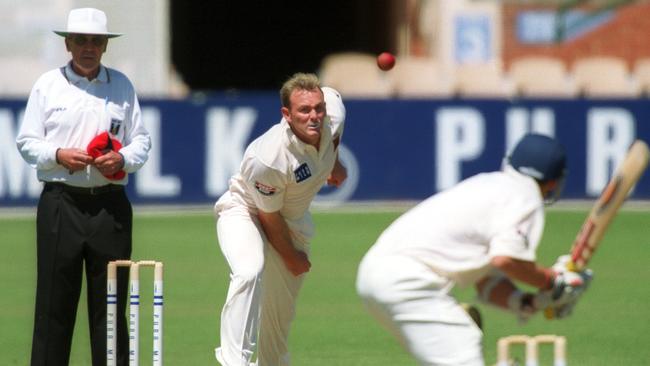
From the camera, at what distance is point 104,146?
22.3 ft

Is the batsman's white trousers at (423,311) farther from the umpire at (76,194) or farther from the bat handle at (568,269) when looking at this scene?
the umpire at (76,194)

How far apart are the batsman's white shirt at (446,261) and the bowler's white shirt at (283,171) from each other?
138 centimetres

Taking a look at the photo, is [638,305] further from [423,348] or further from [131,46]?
[131,46]

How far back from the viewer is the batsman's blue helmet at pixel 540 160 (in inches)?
213

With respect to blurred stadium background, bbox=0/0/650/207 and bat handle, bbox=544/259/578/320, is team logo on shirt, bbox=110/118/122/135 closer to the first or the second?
bat handle, bbox=544/259/578/320

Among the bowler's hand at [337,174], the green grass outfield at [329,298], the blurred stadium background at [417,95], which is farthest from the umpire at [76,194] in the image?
the blurred stadium background at [417,95]

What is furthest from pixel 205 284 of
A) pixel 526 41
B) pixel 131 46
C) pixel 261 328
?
pixel 526 41

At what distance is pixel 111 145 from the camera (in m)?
6.85

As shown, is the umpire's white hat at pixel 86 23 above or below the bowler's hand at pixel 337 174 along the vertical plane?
above

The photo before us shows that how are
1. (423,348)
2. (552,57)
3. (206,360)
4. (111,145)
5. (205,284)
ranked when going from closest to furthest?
(423,348) < (111,145) < (206,360) < (205,284) < (552,57)

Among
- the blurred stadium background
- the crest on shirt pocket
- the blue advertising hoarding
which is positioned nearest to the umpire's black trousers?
the crest on shirt pocket

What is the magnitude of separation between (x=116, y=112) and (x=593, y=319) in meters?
4.13

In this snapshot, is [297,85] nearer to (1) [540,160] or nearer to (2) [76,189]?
(2) [76,189]

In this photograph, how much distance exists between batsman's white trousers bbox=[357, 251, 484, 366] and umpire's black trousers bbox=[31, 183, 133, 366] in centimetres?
181
